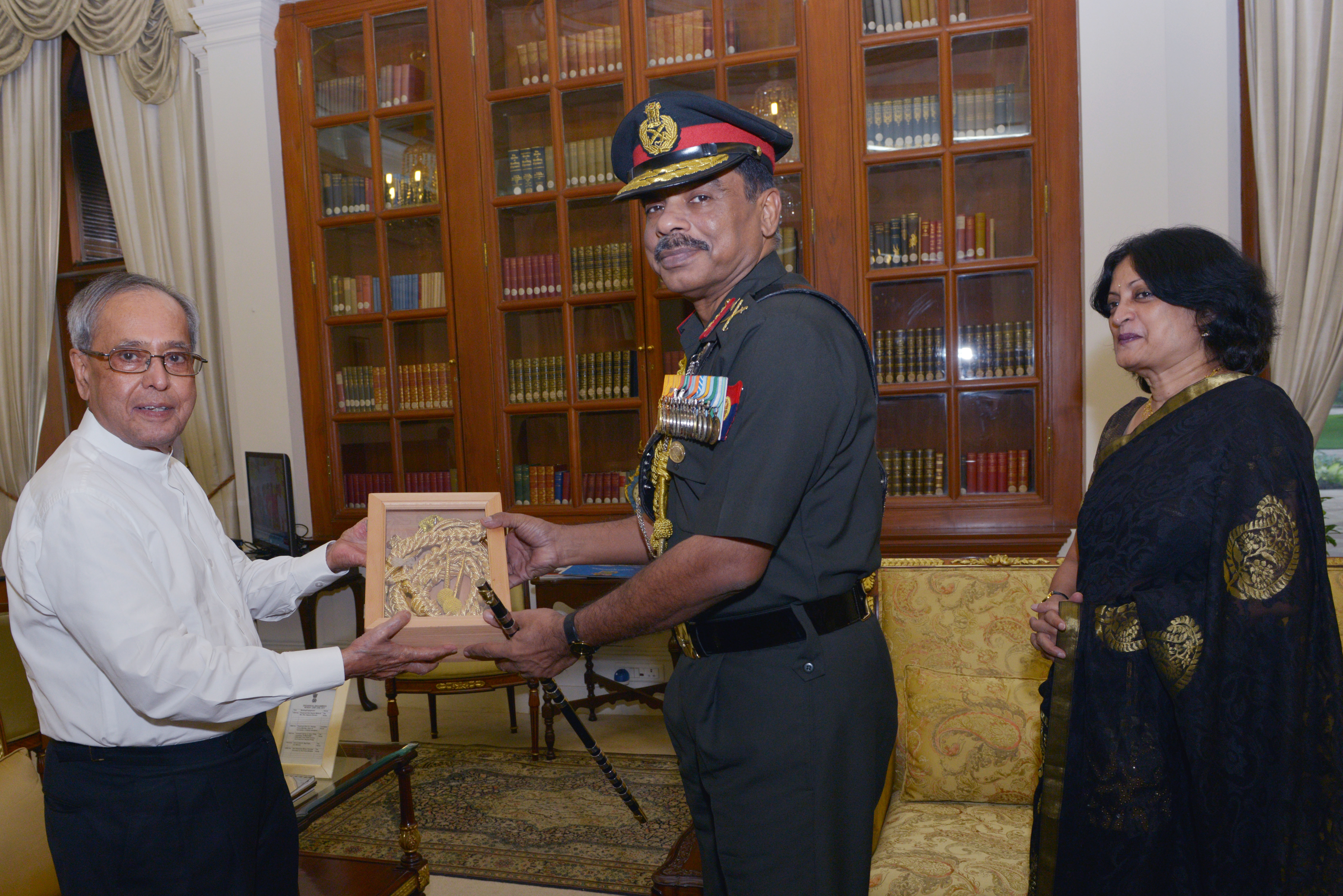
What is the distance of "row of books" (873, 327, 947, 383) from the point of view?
3.56 meters

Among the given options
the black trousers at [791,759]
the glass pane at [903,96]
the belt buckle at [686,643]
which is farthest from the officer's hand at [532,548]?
the glass pane at [903,96]

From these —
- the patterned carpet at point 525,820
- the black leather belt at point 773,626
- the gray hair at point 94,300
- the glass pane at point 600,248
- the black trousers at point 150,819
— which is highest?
the glass pane at point 600,248

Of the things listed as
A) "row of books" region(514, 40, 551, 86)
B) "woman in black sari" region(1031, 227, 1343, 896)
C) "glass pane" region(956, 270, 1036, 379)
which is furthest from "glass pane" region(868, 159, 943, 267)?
"woman in black sari" region(1031, 227, 1343, 896)

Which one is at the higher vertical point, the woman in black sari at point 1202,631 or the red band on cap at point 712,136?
the red band on cap at point 712,136

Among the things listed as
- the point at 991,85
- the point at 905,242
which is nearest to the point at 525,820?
the point at 905,242

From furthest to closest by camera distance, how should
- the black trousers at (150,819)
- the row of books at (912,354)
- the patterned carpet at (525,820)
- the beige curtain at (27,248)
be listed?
1. the beige curtain at (27,248)
2. the row of books at (912,354)
3. the patterned carpet at (525,820)
4. the black trousers at (150,819)

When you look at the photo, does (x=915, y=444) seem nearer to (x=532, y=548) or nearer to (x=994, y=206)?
(x=994, y=206)

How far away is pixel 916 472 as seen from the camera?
3.59m

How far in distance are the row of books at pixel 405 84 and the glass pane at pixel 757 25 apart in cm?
146

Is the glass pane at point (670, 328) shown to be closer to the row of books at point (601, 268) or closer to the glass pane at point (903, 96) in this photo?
the row of books at point (601, 268)

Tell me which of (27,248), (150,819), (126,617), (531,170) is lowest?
(150,819)

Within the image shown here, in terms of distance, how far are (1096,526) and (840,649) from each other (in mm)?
693

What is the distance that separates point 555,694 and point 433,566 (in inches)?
14.0

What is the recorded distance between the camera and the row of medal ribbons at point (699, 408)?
4.37 ft
